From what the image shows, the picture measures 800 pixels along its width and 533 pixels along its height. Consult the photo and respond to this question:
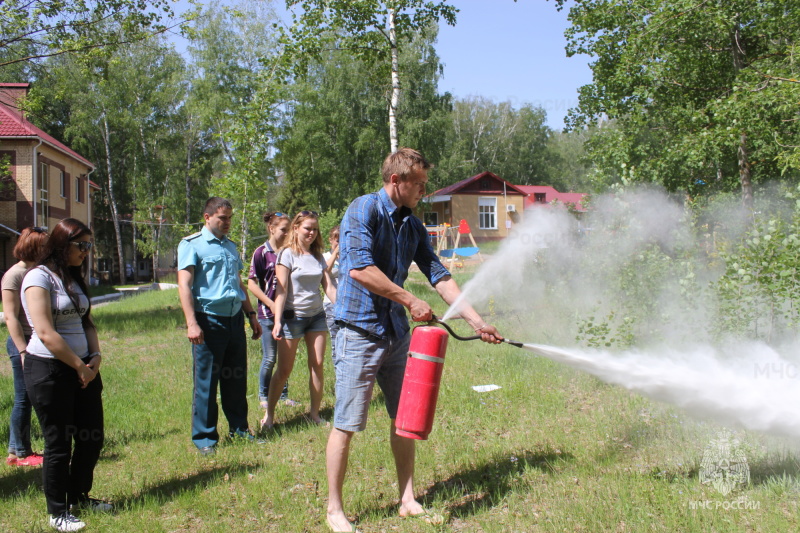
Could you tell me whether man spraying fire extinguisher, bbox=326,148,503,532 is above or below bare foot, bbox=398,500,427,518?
above

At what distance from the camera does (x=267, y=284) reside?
6.14 m

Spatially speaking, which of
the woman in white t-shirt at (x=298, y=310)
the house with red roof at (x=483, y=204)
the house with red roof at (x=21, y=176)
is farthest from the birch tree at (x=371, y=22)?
the house with red roof at (x=483, y=204)

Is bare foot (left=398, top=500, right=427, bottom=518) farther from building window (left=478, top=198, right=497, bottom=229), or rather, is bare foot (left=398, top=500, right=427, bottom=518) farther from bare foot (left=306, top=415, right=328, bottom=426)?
building window (left=478, top=198, right=497, bottom=229)

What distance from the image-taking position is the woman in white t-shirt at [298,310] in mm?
5598

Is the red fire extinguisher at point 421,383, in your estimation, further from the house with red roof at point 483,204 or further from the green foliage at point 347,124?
the house with red roof at point 483,204

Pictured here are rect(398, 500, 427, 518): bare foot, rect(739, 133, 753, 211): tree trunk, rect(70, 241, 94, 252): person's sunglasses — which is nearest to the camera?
rect(398, 500, 427, 518): bare foot

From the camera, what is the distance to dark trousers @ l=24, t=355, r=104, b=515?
369cm

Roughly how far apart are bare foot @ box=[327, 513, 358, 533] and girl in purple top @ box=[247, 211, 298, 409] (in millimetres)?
2771

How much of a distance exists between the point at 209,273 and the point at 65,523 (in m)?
2.07

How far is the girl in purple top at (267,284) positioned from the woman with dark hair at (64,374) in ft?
7.16

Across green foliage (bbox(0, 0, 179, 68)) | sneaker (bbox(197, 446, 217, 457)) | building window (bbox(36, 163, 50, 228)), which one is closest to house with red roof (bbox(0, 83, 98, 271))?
building window (bbox(36, 163, 50, 228))

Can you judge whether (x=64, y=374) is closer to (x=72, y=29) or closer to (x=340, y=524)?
(x=340, y=524)

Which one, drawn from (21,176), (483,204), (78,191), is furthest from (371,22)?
(483,204)

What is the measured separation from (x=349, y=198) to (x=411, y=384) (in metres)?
33.4
